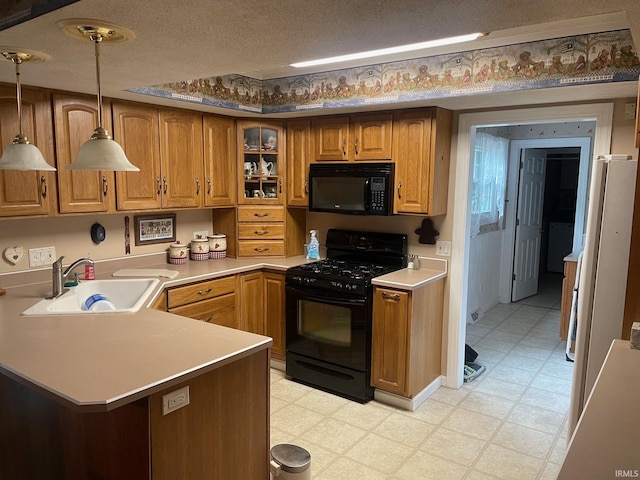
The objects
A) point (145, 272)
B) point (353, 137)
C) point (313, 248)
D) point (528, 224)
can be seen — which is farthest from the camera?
point (528, 224)

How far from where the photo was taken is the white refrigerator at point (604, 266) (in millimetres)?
2283

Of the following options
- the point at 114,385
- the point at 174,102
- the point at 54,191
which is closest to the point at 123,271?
the point at 54,191

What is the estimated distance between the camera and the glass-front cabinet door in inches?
156

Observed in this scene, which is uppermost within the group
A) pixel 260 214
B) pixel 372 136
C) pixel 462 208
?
pixel 372 136

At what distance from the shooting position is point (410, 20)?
4.89ft

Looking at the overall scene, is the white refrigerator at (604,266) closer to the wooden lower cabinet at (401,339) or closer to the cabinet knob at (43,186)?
the wooden lower cabinet at (401,339)

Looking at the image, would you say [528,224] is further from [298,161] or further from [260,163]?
[260,163]

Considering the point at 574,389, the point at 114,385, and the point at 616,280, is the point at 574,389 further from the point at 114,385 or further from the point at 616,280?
the point at 114,385

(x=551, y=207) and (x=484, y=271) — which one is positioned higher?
(x=551, y=207)

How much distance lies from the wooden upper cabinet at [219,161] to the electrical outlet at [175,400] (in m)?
2.27

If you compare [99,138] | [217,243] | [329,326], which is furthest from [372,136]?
[99,138]

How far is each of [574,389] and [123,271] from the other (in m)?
2.92

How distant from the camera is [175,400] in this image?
1.65 m

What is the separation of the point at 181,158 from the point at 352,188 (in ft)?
4.32
